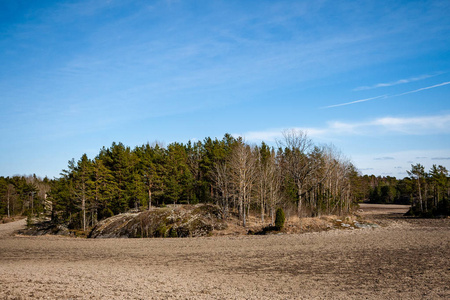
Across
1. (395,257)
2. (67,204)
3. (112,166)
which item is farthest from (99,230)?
(395,257)

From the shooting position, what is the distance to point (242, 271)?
16.0 metres

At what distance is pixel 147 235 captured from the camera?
35.8 metres

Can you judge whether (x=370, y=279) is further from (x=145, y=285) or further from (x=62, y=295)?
(x=62, y=295)

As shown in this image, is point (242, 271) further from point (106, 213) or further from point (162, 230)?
point (106, 213)

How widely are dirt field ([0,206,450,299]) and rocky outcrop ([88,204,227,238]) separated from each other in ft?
32.3

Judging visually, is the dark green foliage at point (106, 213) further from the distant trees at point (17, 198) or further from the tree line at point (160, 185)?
the distant trees at point (17, 198)

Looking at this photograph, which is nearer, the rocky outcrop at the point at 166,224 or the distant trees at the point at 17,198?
the rocky outcrop at the point at 166,224

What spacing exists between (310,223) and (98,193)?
1186 inches

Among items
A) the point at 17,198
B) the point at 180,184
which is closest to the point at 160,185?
the point at 180,184

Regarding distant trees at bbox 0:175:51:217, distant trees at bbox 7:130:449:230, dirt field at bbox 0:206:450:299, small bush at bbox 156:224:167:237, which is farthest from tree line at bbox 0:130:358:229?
distant trees at bbox 0:175:51:217

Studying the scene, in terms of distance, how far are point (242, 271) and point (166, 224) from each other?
22456mm

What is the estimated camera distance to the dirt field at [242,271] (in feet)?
39.0

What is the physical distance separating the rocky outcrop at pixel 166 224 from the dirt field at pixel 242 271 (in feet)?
32.3

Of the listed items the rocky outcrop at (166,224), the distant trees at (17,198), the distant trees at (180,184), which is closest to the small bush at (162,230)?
the rocky outcrop at (166,224)
